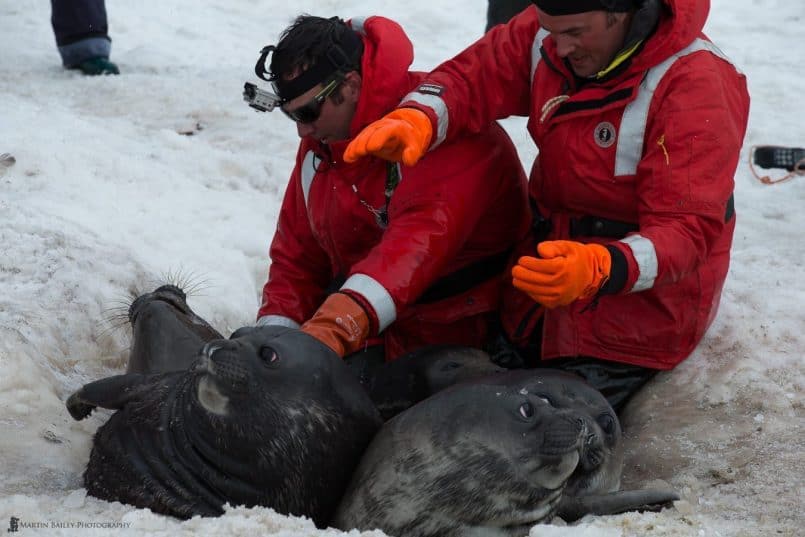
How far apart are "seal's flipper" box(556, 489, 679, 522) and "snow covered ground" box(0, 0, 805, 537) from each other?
0.10 metres

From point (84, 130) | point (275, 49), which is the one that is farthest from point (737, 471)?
point (84, 130)

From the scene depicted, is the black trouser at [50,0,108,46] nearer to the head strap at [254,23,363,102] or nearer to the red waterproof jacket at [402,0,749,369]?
the head strap at [254,23,363,102]

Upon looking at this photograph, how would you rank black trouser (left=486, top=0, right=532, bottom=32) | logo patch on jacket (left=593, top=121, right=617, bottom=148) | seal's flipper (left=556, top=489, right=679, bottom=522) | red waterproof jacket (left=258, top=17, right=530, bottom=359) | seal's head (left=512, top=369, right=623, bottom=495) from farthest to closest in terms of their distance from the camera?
1. black trouser (left=486, top=0, right=532, bottom=32)
2. red waterproof jacket (left=258, top=17, right=530, bottom=359)
3. logo patch on jacket (left=593, top=121, right=617, bottom=148)
4. seal's head (left=512, top=369, right=623, bottom=495)
5. seal's flipper (left=556, top=489, right=679, bottom=522)

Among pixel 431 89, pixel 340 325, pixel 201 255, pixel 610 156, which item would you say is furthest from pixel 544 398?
pixel 201 255

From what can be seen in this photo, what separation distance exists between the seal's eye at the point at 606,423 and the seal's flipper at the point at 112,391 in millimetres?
1426

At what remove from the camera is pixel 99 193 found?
16.7 ft

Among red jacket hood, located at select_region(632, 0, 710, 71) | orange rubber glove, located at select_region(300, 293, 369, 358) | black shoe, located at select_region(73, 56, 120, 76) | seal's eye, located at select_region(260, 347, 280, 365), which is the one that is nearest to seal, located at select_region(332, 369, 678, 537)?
seal's eye, located at select_region(260, 347, 280, 365)

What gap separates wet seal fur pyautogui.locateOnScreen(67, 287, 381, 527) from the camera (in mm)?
2803

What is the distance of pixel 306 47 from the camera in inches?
144

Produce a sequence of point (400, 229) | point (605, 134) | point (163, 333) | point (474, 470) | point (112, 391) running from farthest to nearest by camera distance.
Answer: point (163, 333)
point (400, 229)
point (605, 134)
point (112, 391)
point (474, 470)

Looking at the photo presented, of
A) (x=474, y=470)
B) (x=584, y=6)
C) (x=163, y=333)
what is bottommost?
(x=163, y=333)

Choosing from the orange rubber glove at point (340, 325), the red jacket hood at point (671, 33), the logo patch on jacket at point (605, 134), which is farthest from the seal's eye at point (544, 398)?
the red jacket hood at point (671, 33)

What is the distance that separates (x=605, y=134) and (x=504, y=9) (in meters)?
3.92

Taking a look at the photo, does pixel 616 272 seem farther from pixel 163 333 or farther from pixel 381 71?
pixel 163 333
